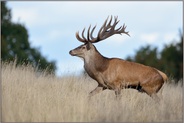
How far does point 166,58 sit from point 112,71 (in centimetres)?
2901

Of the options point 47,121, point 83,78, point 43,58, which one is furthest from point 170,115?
point 43,58

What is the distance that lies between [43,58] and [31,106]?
2701 cm

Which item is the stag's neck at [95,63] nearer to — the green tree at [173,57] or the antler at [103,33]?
the antler at [103,33]

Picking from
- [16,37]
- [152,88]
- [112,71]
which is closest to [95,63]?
[112,71]

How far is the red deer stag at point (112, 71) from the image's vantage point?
11586 millimetres

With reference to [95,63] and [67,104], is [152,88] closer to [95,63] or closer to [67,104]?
[95,63]

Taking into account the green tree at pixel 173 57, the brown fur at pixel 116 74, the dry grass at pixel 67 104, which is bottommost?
the dry grass at pixel 67 104

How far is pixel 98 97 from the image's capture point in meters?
11.7

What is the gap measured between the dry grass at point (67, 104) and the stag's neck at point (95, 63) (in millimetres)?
655

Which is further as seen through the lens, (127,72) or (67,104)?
(127,72)

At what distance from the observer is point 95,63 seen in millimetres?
11797

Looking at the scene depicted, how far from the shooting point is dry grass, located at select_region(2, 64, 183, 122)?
9531mm

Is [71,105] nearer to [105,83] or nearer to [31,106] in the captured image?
[31,106]

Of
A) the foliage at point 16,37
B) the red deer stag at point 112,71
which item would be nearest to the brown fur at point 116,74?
the red deer stag at point 112,71
